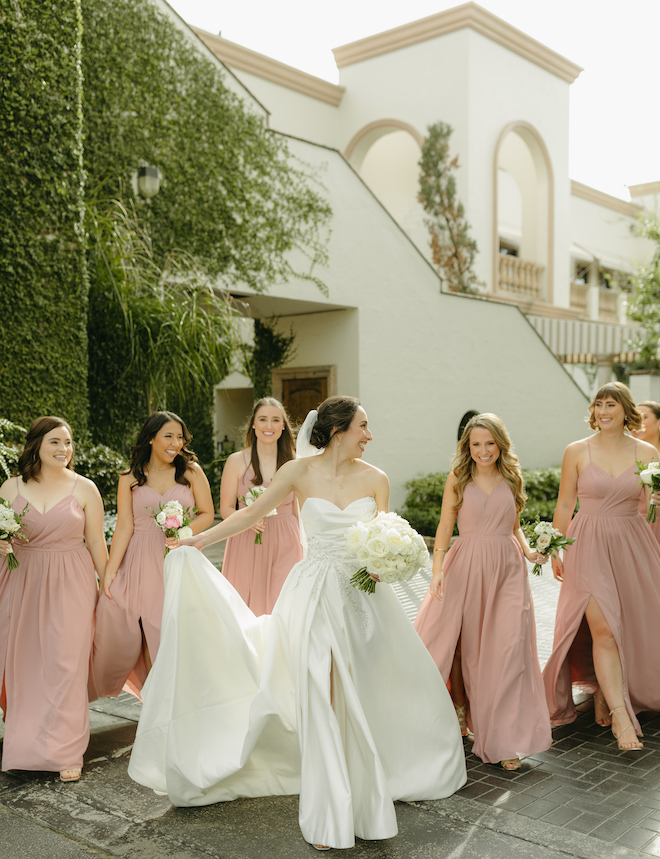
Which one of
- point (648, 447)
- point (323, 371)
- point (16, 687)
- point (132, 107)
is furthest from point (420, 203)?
point (16, 687)

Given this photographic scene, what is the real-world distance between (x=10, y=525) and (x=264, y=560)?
2.05 meters

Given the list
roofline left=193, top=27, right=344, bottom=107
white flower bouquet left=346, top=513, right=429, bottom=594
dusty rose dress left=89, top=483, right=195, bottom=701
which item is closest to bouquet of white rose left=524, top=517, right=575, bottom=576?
white flower bouquet left=346, top=513, right=429, bottom=594

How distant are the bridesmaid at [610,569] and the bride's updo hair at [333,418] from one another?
1.87 m

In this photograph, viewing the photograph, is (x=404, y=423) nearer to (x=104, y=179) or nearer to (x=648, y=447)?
(x=104, y=179)

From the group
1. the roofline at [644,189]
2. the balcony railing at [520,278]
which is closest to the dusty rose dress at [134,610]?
the balcony railing at [520,278]

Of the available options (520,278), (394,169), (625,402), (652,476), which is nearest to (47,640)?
(652,476)

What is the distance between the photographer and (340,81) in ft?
74.8

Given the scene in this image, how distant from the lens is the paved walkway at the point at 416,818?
3713mm

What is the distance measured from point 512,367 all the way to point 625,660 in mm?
13607

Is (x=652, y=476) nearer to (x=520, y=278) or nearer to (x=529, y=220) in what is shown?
(x=520, y=278)

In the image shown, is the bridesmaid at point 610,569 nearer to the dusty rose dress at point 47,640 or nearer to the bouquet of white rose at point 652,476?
the bouquet of white rose at point 652,476

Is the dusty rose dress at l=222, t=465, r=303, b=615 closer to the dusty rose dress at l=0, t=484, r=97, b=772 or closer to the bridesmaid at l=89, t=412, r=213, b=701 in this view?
the bridesmaid at l=89, t=412, r=213, b=701

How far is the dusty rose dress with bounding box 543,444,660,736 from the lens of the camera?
5.45 m

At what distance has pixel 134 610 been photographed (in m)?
5.32
